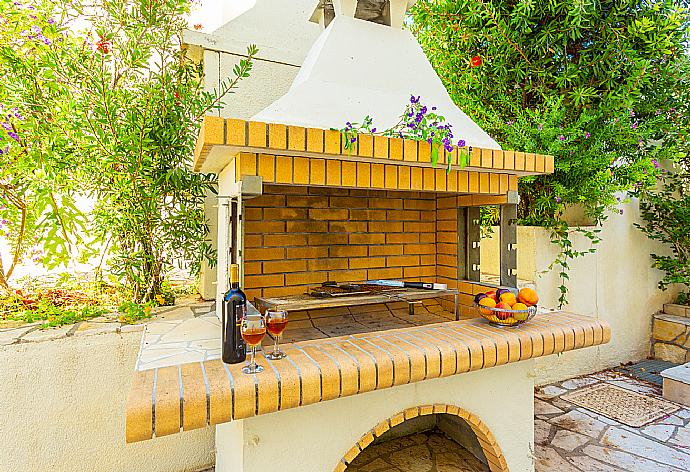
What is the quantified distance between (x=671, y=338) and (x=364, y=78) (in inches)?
168

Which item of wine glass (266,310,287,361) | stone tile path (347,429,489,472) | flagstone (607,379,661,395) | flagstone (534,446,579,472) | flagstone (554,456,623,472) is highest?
wine glass (266,310,287,361)

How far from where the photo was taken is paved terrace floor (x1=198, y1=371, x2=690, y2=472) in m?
2.50

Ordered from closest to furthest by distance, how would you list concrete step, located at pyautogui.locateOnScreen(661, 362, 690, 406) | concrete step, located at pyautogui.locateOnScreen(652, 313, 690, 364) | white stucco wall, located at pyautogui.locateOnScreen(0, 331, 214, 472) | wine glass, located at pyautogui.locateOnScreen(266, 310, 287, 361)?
1. wine glass, located at pyautogui.locateOnScreen(266, 310, 287, 361)
2. white stucco wall, located at pyautogui.locateOnScreen(0, 331, 214, 472)
3. concrete step, located at pyautogui.locateOnScreen(661, 362, 690, 406)
4. concrete step, located at pyautogui.locateOnScreen(652, 313, 690, 364)

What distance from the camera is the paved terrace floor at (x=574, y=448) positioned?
8.19ft

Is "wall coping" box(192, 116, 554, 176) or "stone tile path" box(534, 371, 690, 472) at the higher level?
"wall coping" box(192, 116, 554, 176)

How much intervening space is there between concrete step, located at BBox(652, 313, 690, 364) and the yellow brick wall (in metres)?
2.95

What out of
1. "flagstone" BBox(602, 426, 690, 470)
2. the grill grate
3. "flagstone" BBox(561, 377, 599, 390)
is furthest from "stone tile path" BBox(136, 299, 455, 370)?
"flagstone" BBox(561, 377, 599, 390)

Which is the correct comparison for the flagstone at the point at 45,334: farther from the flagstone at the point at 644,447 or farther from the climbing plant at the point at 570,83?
the flagstone at the point at 644,447

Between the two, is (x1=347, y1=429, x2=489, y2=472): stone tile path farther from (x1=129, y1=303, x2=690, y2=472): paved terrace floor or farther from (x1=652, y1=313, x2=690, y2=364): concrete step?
(x1=652, y1=313, x2=690, y2=364): concrete step

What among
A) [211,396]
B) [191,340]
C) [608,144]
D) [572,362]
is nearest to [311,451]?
[211,396]

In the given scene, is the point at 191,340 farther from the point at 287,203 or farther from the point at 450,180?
the point at 450,180

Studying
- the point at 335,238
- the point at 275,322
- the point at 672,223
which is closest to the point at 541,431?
the point at 335,238

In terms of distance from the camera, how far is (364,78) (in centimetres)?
223

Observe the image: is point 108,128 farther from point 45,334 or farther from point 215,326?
point 215,326
